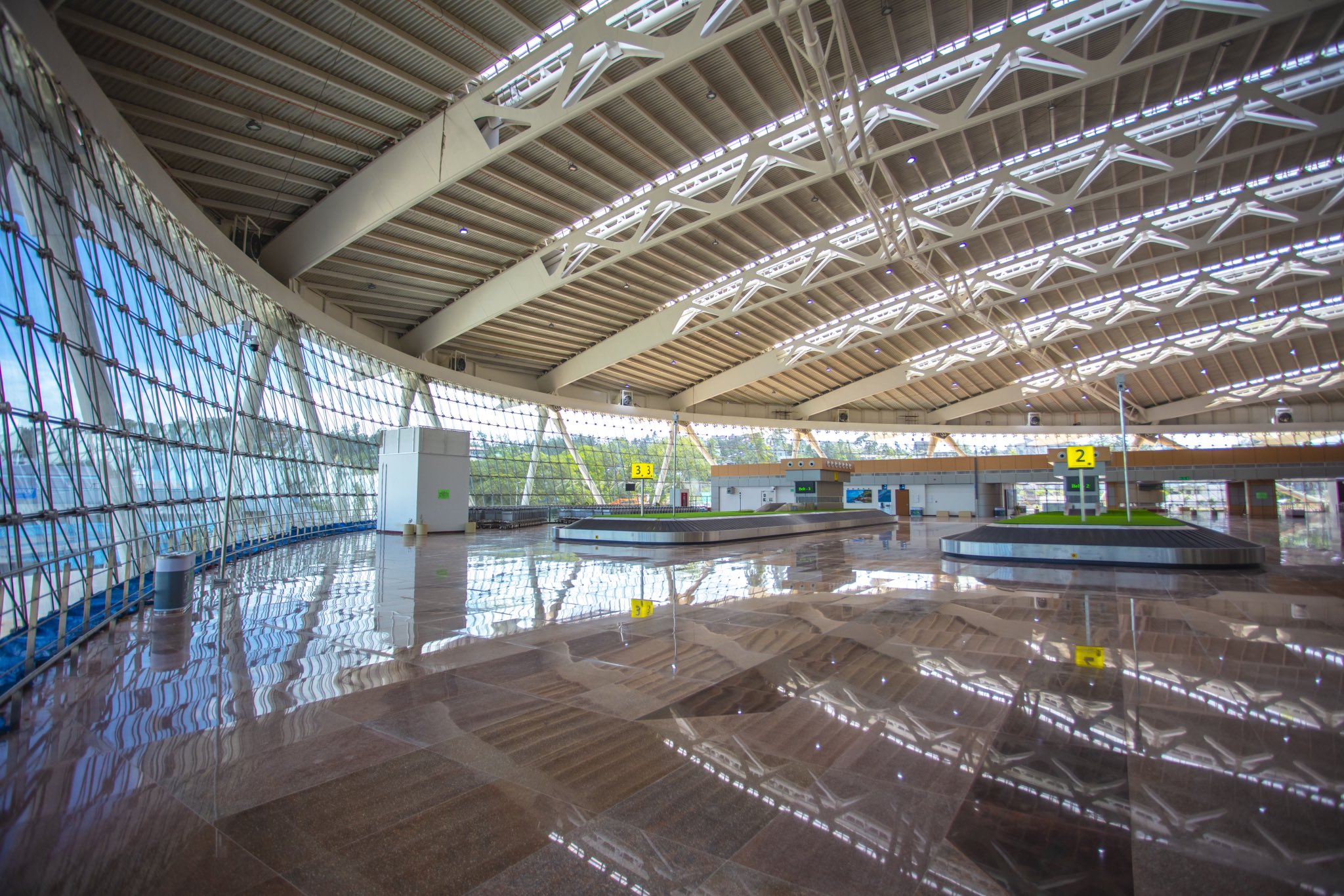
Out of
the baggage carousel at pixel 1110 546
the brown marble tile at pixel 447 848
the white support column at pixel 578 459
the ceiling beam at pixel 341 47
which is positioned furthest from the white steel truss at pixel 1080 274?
the brown marble tile at pixel 447 848

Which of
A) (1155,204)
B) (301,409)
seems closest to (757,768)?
(301,409)

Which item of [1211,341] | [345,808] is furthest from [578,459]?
[345,808]

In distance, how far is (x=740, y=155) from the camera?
67.9 ft

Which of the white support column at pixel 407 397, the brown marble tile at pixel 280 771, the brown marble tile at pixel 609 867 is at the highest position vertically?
the white support column at pixel 407 397

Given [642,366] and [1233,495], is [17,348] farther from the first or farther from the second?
[1233,495]

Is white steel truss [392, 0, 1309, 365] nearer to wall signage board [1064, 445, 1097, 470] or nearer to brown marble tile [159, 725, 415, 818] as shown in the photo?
wall signage board [1064, 445, 1097, 470]

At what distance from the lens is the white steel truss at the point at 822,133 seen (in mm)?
16562

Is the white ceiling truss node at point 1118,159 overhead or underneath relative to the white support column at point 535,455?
overhead

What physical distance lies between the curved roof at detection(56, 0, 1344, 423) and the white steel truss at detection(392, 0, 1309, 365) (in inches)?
4.0

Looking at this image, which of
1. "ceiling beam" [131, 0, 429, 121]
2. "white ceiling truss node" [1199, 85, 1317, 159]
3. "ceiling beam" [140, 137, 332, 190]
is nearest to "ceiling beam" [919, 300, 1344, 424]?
"white ceiling truss node" [1199, 85, 1317, 159]

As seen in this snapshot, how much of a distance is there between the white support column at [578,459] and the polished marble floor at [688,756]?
36.6 metres

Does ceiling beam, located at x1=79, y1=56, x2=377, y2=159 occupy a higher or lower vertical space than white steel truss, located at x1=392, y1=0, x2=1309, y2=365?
lower

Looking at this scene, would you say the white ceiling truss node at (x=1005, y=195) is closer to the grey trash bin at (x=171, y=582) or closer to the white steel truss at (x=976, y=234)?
the white steel truss at (x=976, y=234)

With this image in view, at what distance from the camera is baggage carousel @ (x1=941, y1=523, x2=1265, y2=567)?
12898 millimetres
